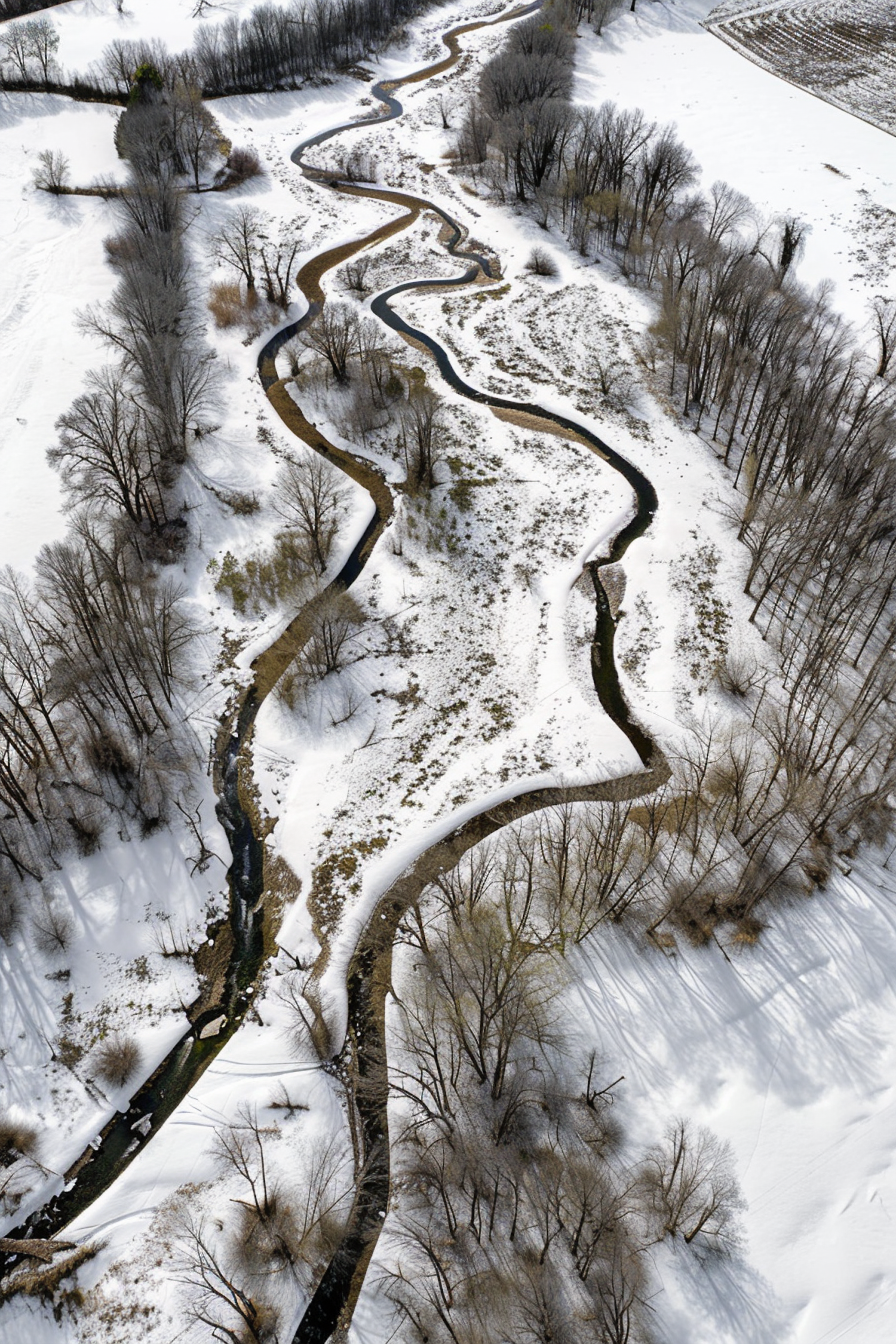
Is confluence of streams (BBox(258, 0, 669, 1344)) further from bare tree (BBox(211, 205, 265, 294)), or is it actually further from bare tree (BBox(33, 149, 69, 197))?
bare tree (BBox(33, 149, 69, 197))

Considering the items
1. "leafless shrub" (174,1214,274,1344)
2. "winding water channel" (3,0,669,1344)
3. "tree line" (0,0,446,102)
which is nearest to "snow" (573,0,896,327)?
"tree line" (0,0,446,102)

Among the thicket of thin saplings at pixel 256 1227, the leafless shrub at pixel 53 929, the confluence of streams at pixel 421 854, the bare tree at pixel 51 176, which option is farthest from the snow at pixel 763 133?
the leafless shrub at pixel 53 929

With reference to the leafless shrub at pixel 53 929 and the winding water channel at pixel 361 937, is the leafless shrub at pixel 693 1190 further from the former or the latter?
the leafless shrub at pixel 53 929

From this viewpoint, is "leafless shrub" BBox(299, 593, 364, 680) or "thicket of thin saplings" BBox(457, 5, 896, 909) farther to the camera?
"leafless shrub" BBox(299, 593, 364, 680)

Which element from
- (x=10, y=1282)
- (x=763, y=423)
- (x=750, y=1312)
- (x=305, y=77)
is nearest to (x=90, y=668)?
(x=10, y=1282)

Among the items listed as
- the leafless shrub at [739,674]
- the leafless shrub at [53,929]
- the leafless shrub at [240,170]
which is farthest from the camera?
the leafless shrub at [240,170]

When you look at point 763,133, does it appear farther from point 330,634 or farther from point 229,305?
point 330,634

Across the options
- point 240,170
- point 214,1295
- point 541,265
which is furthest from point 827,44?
point 214,1295
